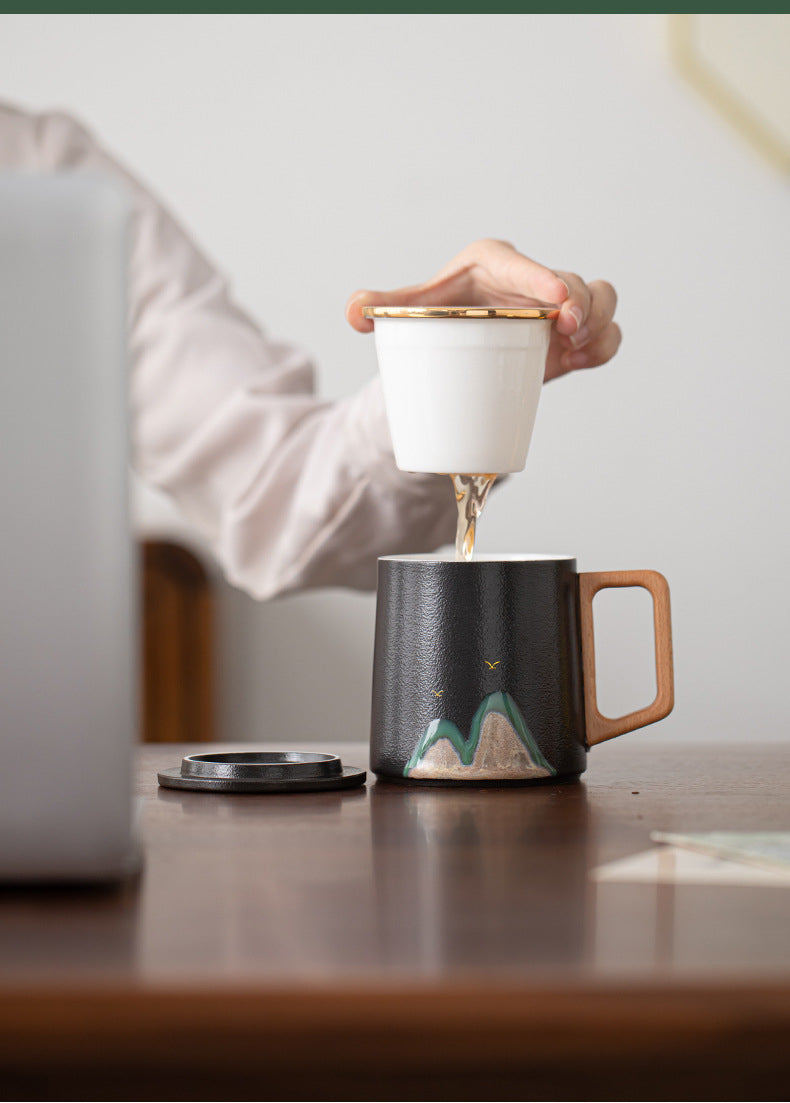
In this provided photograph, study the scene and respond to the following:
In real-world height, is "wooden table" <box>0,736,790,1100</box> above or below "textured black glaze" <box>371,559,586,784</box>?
below

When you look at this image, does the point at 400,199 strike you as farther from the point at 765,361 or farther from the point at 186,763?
the point at 186,763

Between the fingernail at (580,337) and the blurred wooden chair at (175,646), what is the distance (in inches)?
59.6

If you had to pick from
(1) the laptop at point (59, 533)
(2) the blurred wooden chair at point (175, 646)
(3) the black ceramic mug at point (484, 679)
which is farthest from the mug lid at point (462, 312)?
(2) the blurred wooden chair at point (175, 646)

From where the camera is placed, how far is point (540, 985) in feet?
1.12

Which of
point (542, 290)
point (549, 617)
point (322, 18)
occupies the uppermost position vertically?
point (322, 18)

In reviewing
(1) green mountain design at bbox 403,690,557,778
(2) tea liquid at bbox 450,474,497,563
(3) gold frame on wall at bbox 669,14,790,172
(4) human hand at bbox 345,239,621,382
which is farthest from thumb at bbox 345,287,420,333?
(3) gold frame on wall at bbox 669,14,790,172

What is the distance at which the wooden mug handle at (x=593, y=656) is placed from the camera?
694mm

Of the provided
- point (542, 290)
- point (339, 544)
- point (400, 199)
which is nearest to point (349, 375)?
point (400, 199)

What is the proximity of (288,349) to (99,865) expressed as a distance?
3.87 feet

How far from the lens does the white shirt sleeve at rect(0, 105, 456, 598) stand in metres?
1.28

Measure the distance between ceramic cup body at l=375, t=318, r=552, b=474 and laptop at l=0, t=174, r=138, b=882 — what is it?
27 centimetres

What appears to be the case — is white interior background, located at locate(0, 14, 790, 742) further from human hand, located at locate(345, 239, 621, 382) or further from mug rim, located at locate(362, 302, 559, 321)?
mug rim, located at locate(362, 302, 559, 321)

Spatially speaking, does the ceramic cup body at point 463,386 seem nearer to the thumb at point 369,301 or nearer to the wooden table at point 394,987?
the thumb at point 369,301

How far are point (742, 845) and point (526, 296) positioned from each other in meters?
0.43
